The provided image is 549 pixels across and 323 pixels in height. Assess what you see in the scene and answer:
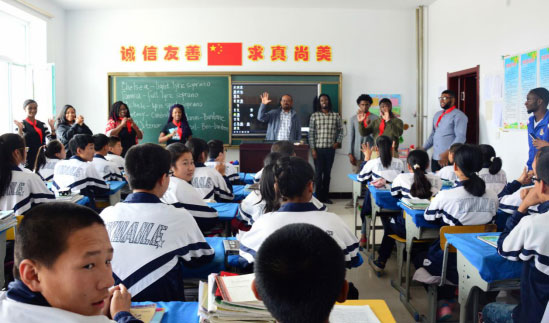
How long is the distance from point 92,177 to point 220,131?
3324mm

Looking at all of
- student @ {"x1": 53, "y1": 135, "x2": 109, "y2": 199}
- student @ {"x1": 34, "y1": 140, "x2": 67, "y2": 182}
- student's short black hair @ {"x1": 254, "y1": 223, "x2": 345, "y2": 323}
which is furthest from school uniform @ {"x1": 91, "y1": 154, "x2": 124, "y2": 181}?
student's short black hair @ {"x1": 254, "y1": 223, "x2": 345, "y2": 323}

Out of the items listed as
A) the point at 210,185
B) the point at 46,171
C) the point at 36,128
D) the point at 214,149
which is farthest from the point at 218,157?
the point at 36,128

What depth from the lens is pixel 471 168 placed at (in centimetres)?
263

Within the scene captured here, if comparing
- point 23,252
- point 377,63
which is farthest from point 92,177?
point 377,63

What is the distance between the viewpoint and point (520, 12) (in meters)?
4.39

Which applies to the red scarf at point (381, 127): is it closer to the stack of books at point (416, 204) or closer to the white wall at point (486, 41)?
the white wall at point (486, 41)

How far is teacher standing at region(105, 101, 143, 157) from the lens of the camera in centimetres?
623

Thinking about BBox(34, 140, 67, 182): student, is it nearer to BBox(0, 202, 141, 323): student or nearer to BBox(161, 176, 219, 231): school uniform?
BBox(161, 176, 219, 231): school uniform

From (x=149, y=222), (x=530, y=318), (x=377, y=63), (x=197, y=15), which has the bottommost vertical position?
(x=530, y=318)

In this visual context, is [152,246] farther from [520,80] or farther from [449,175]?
[520,80]

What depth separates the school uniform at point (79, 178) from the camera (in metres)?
3.76

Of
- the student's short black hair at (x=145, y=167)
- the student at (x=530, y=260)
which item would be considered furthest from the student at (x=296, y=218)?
the student at (x=530, y=260)

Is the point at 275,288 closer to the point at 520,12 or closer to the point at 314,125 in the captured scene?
the point at 520,12

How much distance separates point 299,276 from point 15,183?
266 centimetres
